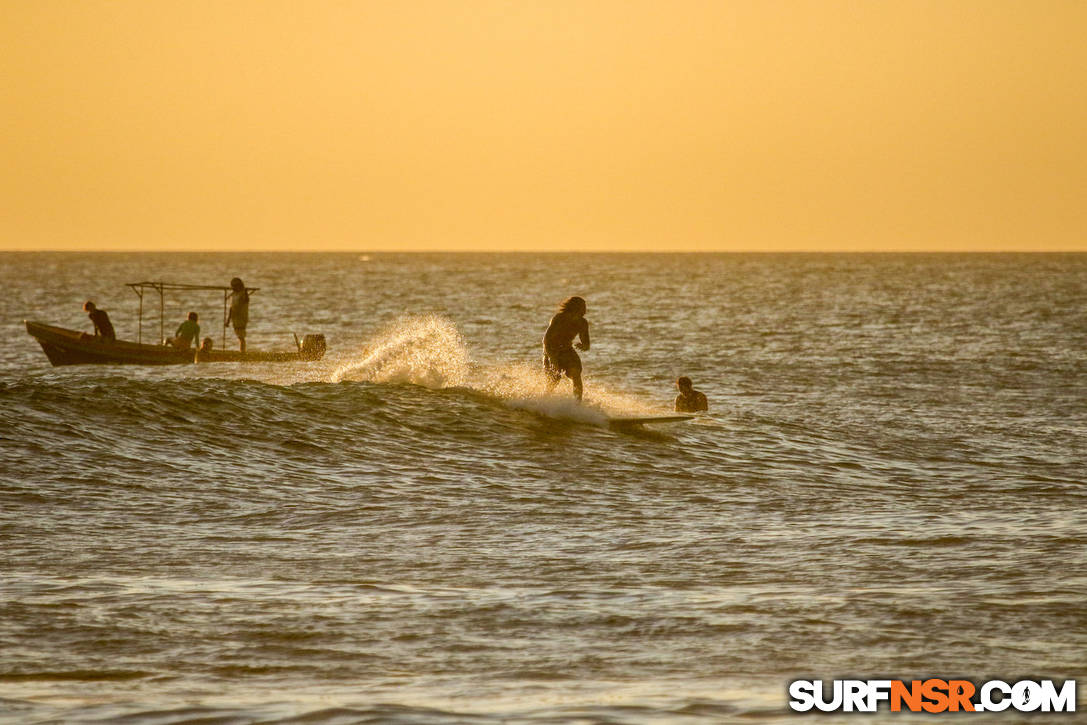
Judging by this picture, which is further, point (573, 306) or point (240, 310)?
point (240, 310)

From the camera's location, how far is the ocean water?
857cm

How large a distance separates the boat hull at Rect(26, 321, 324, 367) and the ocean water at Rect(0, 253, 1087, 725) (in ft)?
31.0

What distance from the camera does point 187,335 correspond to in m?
34.8

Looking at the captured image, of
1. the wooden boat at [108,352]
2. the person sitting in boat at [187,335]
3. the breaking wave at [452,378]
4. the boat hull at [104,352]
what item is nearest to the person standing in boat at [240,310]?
the wooden boat at [108,352]

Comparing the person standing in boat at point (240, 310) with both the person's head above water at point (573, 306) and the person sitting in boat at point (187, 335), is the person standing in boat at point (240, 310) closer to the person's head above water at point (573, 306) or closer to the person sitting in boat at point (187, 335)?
the person sitting in boat at point (187, 335)

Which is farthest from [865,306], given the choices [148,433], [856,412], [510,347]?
[148,433]

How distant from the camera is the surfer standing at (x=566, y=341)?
21.1 meters

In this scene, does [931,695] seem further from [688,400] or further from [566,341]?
[688,400]

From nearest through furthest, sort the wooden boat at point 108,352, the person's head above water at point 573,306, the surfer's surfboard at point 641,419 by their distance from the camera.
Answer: the person's head above water at point 573,306 < the surfer's surfboard at point 641,419 < the wooden boat at point 108,352

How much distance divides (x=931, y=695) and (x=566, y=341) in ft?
44.4

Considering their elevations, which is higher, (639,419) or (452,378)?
(452,378)

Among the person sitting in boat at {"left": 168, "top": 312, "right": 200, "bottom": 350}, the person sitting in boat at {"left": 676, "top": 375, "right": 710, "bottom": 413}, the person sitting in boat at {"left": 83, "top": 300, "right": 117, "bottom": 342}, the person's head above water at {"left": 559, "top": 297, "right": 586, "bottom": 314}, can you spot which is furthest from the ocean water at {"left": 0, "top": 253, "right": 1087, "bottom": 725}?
the person sitting in boat at {"left": 83, "top": 300, "right": 117, "bottom": 342}

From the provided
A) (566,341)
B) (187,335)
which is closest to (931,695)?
(566,341)

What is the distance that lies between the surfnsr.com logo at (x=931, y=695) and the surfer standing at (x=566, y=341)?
490 inches
